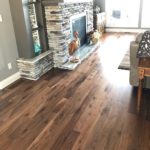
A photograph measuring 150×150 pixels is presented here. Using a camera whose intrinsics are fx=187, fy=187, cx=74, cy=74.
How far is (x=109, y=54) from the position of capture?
15.5 ft

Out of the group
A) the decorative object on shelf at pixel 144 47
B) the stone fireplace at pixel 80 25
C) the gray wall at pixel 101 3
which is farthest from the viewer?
the gray wall at pixel 101 3

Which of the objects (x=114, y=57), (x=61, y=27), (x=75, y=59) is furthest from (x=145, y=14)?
(x=61, y=27)

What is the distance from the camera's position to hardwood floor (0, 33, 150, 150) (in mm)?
2000

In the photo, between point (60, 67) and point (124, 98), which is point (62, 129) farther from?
point (60, 67)

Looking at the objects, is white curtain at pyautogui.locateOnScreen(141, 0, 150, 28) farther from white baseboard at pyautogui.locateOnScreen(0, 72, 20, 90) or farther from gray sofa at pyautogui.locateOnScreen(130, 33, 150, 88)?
white baseboard at pyautogui.locateOnScreen(0, 72, 20, 90)

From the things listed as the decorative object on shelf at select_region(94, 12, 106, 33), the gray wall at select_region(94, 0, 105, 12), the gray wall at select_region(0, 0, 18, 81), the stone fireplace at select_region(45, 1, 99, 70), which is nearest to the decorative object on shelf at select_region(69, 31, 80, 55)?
the stone fireplace at select_region(45, 1, 99, 70)

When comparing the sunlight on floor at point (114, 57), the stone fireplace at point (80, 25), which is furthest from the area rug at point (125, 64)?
the stone fireplace at point (80, 25)

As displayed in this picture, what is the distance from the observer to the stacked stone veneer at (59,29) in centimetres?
355

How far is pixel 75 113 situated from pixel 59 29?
184 cm

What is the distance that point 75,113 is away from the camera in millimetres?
2477

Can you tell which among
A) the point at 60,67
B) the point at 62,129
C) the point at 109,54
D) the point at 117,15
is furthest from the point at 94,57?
the point at 117,15

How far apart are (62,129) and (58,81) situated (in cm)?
133

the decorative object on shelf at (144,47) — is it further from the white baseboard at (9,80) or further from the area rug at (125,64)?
the white baseboard at (9,80)

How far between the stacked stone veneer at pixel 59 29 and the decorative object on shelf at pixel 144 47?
173 cm
